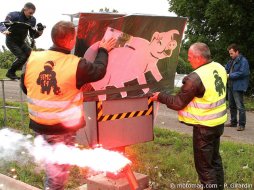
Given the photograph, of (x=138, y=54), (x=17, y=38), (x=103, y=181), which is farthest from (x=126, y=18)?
(x=17, y=38)

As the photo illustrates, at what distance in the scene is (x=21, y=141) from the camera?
8.03m

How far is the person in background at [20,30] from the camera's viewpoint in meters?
7.52

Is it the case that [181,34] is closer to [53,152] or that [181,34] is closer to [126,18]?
[126,18]

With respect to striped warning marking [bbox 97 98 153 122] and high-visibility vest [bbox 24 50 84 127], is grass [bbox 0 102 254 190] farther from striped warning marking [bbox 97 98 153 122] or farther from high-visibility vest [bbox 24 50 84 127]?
high-visibility vest [bbox 24 50 84 127]

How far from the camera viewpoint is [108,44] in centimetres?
440

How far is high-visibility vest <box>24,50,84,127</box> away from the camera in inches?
157

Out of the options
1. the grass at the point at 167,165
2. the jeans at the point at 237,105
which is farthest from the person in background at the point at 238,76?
the grass at the point at 167,165

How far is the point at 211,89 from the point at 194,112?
1.09 feet

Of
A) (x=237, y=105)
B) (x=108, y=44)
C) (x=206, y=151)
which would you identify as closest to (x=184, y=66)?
(x=237, y=105)

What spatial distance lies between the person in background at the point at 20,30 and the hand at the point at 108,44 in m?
A: 3.57

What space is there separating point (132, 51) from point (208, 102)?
1.08m

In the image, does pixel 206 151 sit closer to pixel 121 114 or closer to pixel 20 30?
pixel 121 114

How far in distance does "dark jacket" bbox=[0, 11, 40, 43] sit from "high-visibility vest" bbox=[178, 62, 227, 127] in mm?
4148

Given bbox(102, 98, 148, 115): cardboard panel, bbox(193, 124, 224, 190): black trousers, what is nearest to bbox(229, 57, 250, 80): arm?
bbox(102, 98, 148, 115): cardboard panel
